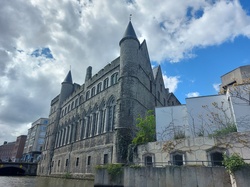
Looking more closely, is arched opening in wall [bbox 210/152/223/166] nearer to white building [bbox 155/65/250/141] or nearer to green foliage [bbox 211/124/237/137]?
green foliage [bbox 211/124/237/137]

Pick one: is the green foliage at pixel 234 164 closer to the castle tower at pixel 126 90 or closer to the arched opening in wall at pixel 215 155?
the arched opening in wall at pixel 215 155

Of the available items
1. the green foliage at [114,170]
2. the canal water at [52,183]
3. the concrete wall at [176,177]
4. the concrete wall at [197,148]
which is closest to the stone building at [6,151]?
the canal water at [52,183]

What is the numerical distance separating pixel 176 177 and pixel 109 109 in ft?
36.7

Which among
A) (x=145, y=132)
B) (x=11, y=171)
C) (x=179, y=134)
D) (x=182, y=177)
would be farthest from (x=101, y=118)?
(x=11, y=171)

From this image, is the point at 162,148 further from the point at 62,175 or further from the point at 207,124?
the point at 62,175

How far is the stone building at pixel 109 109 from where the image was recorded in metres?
16.8

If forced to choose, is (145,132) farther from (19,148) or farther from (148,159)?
(19,148)

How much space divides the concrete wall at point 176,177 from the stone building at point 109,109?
3.73 m

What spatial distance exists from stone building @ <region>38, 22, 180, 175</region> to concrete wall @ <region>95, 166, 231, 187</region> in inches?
147

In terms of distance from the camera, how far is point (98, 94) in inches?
879

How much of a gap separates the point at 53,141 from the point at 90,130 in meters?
13.3

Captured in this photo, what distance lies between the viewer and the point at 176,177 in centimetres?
968

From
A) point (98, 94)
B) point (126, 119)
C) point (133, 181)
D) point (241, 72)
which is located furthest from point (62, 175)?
point (241, 72)

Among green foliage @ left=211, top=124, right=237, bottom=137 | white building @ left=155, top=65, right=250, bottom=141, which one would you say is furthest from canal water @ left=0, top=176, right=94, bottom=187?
green foliage @ left=211, top=124, right=237, bottom=137
